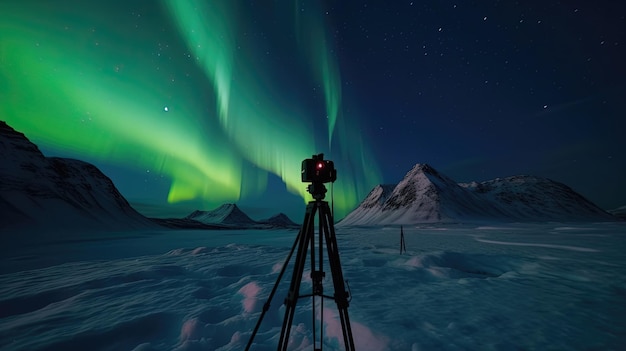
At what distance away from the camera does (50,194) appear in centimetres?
7681

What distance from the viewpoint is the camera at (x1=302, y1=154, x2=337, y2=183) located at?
3.31 metres

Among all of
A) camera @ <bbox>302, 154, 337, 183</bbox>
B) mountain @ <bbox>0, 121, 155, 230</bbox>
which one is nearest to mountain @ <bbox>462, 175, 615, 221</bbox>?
camera @ <bbox>302, 154, 337, 183</bbox>

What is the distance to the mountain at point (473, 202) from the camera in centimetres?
10269

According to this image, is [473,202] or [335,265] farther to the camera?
[473,202]

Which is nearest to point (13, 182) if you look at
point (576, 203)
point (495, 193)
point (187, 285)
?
point (187, 285)

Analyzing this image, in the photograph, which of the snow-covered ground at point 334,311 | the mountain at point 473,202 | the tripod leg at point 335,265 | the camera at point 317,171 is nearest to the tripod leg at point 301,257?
the tripod leg at point 335,265

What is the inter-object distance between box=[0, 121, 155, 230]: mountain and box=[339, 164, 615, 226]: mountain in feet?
360

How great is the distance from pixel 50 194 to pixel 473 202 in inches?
6442

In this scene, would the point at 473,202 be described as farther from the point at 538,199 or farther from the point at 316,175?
the point at 316,175

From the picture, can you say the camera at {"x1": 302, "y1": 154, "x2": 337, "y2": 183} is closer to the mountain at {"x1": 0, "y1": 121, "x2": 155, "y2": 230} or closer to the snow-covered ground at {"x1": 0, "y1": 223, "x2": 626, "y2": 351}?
the snow-covered ground at {"x1": 0, "y1": 223, "x2": 626, "y2": 351}

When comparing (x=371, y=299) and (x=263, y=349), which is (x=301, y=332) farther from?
(x=371, y=299)

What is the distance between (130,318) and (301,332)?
137 inches

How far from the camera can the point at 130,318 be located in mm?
4785

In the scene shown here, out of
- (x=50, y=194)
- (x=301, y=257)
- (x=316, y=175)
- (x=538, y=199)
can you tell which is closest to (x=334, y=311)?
(x=301, y=257)
